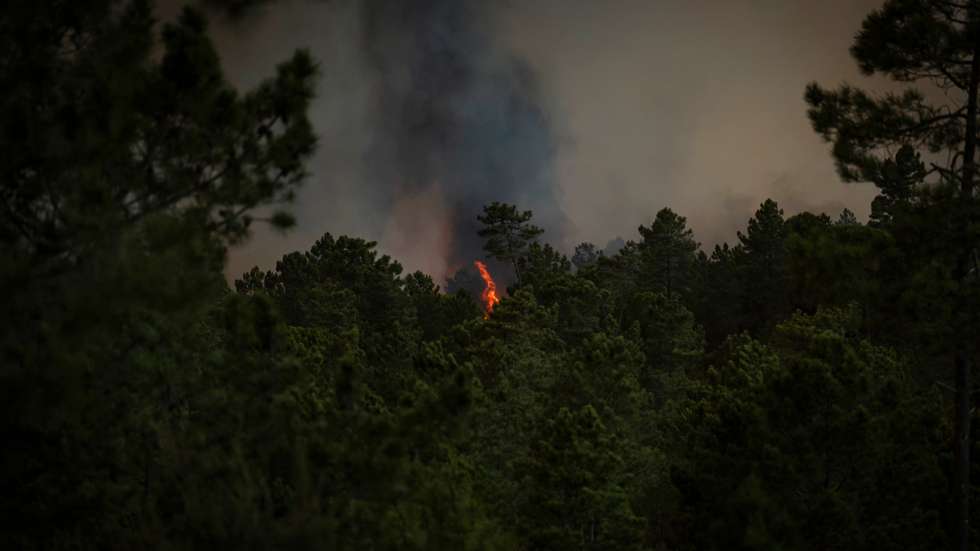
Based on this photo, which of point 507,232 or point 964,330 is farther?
point 507,232

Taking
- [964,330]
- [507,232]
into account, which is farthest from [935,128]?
[507,232]

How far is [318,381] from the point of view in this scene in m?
17.5

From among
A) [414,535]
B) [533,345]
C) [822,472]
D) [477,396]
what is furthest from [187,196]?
[533,345]

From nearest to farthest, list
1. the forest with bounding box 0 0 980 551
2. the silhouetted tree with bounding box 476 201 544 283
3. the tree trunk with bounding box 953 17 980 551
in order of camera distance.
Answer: the forest with bounding box 0 0 980 551
the tree trunk with bounding box 953 17 980 551
the silhouetted tree with bounding box 476 201 544 283

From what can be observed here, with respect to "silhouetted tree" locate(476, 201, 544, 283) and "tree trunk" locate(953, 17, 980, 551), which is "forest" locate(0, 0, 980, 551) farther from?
"silhouetted tree" locate(476, 201, 544, 283)

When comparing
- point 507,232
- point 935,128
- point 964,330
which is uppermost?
point 507,232

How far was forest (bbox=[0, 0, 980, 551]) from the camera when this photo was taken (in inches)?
225

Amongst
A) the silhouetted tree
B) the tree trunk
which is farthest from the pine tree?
the silhouetted tree

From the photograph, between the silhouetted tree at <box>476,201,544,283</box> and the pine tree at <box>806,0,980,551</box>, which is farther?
the silhouetted tree at <box>476,201,544,283</box>

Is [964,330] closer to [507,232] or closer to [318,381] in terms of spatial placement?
[318,381]

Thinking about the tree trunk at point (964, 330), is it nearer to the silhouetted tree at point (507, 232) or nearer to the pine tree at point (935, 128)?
the pine tree at point (935, 128)

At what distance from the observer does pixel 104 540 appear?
28.2 feet

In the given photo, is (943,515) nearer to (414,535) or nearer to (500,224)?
(414,535)

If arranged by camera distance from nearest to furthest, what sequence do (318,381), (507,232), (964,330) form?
(964,330) → (318,381) → (507,232)
